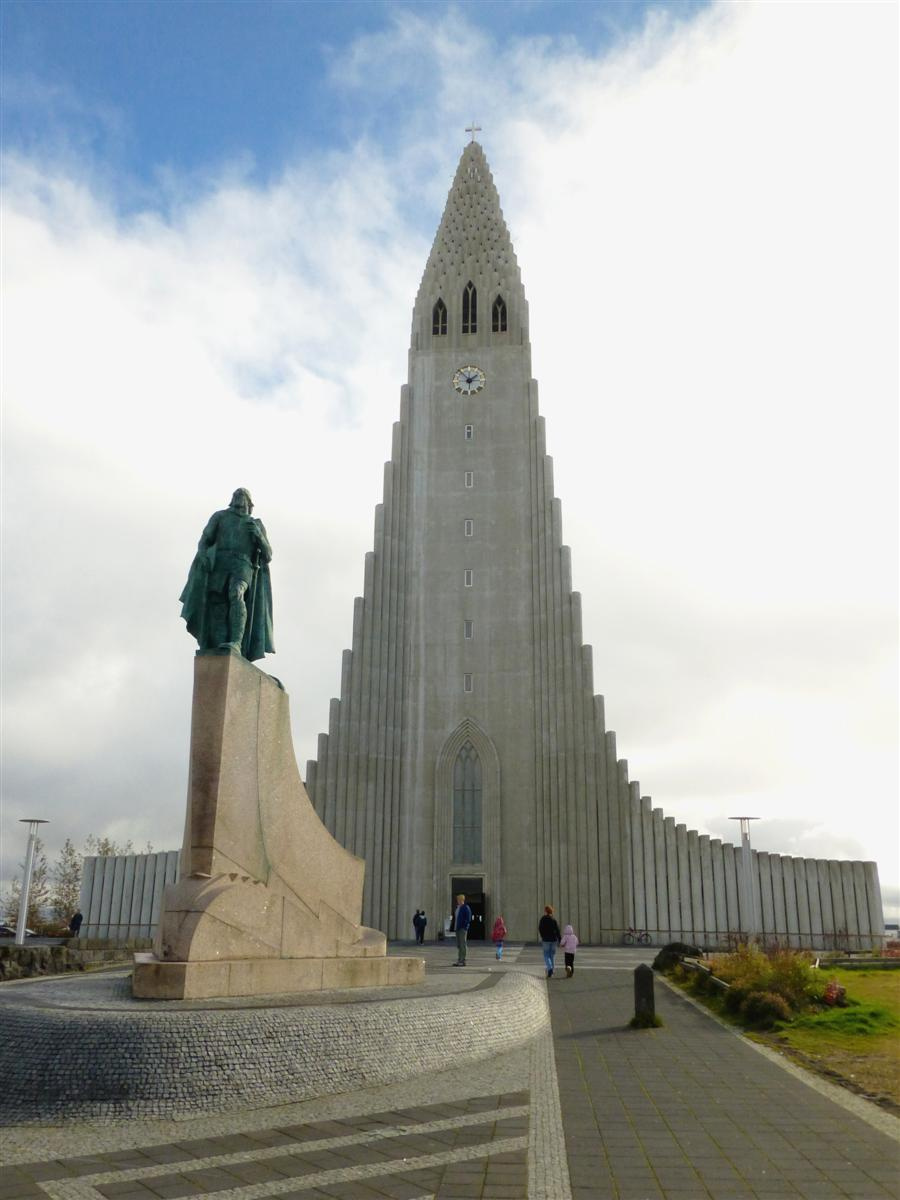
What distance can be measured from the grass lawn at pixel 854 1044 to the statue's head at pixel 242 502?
986 cm

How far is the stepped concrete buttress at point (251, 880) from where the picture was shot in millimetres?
10422

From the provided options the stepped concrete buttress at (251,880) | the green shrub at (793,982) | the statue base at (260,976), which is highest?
the stepped concrete buttress at (251,880)

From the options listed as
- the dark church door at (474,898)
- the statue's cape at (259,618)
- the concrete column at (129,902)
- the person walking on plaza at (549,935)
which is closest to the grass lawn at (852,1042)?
the person walking on plaza at (549,935)

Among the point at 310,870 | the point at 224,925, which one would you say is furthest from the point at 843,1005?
the point at 224,925

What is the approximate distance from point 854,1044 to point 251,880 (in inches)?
303

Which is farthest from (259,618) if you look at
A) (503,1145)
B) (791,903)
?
(791,903)

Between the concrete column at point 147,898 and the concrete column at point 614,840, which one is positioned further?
the concrete column at point 147,898

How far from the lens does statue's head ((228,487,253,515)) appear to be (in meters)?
13.4

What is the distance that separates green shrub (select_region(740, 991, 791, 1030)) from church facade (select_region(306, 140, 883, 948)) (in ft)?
74.3

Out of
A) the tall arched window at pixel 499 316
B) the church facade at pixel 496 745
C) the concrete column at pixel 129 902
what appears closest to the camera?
the church facade at pixel 496 745

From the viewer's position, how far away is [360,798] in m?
37.7

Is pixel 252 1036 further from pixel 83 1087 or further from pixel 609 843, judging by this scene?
pixel 609 843

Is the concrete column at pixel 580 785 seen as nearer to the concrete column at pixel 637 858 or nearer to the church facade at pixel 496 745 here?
the church facade at pixel 496 745

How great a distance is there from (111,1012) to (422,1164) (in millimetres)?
3493
